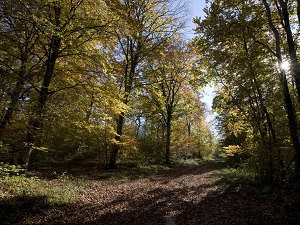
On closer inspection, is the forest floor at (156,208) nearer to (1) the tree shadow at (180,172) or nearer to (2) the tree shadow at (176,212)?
(2) the tree shadow at (176,212)

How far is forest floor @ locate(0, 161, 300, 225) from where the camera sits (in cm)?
604

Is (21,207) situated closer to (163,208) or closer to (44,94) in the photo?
(44,94)

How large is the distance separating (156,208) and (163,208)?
26 centimetres

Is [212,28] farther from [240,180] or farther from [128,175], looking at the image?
[128,175]

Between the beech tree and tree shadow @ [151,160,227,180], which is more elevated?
the beech tree

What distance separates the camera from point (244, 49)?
9.88 m

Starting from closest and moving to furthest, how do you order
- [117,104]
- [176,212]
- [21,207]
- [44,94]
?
[21,207]
[176,212]
[44,94]
[117,104]

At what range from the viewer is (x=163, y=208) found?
7473 mm

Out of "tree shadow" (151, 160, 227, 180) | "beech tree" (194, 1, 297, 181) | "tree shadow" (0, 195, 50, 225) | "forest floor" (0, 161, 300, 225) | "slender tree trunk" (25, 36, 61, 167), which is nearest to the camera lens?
"tree shadow" (0, 195, 50, 225)

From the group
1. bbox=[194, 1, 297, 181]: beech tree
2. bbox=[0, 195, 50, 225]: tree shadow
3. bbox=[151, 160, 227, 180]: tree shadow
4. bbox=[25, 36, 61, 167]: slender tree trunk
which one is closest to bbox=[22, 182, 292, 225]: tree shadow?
bbox=[0, 195, 50, 225]: tree shadow

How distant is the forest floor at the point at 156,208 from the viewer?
6.04 metres

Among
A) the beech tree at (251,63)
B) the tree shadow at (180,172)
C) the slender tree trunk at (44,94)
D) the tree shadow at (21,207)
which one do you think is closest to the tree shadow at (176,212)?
→ the tree shadow at (21,207)

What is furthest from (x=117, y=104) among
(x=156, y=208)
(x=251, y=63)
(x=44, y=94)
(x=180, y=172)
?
(x=180, y=172)

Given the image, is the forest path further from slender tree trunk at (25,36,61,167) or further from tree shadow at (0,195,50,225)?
slender tree trunk at (25,36,61,167)
